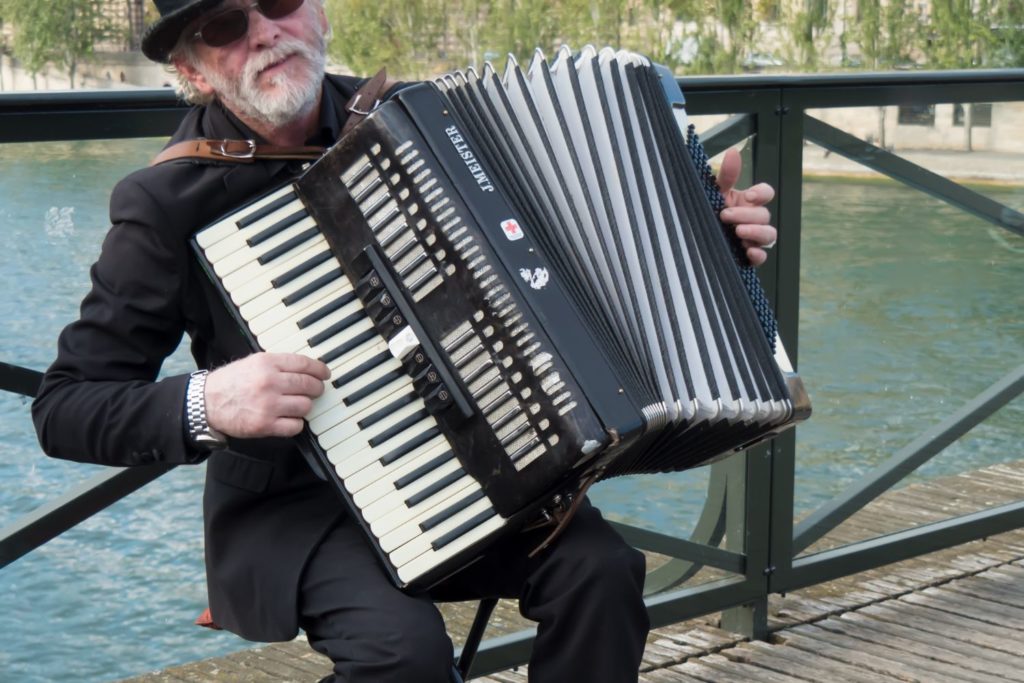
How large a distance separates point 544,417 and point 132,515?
8.47 ft

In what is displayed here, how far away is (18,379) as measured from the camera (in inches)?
86.4

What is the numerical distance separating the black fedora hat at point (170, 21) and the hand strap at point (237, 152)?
14 centimetres

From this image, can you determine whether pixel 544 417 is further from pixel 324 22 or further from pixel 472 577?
pixel 324 22

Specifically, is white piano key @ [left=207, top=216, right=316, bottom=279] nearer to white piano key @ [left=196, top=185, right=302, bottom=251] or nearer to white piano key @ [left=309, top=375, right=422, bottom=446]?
white piano key @ [left=196, top=185, right=302, bottom=251]

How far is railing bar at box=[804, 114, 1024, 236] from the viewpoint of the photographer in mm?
2930

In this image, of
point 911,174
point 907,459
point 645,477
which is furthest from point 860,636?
point 911,174

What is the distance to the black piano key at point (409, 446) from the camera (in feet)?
5.77

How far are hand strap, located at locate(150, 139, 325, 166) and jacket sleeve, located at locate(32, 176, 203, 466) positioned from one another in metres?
0.09

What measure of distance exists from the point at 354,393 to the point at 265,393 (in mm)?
115

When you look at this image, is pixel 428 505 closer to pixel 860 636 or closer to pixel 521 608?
pixel 521 608

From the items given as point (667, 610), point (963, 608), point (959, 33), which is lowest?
point (959, 33)

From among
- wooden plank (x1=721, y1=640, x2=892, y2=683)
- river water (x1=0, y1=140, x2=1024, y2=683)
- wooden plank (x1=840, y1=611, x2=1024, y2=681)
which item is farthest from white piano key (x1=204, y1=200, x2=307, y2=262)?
wooden plank (x1=840, y1=611, x2=1024, y2=681)

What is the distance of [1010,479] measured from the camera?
3.61m

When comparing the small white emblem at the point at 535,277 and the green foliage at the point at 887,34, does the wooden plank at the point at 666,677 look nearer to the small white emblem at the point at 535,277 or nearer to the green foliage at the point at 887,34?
the small white emblem at the point at 535,277
